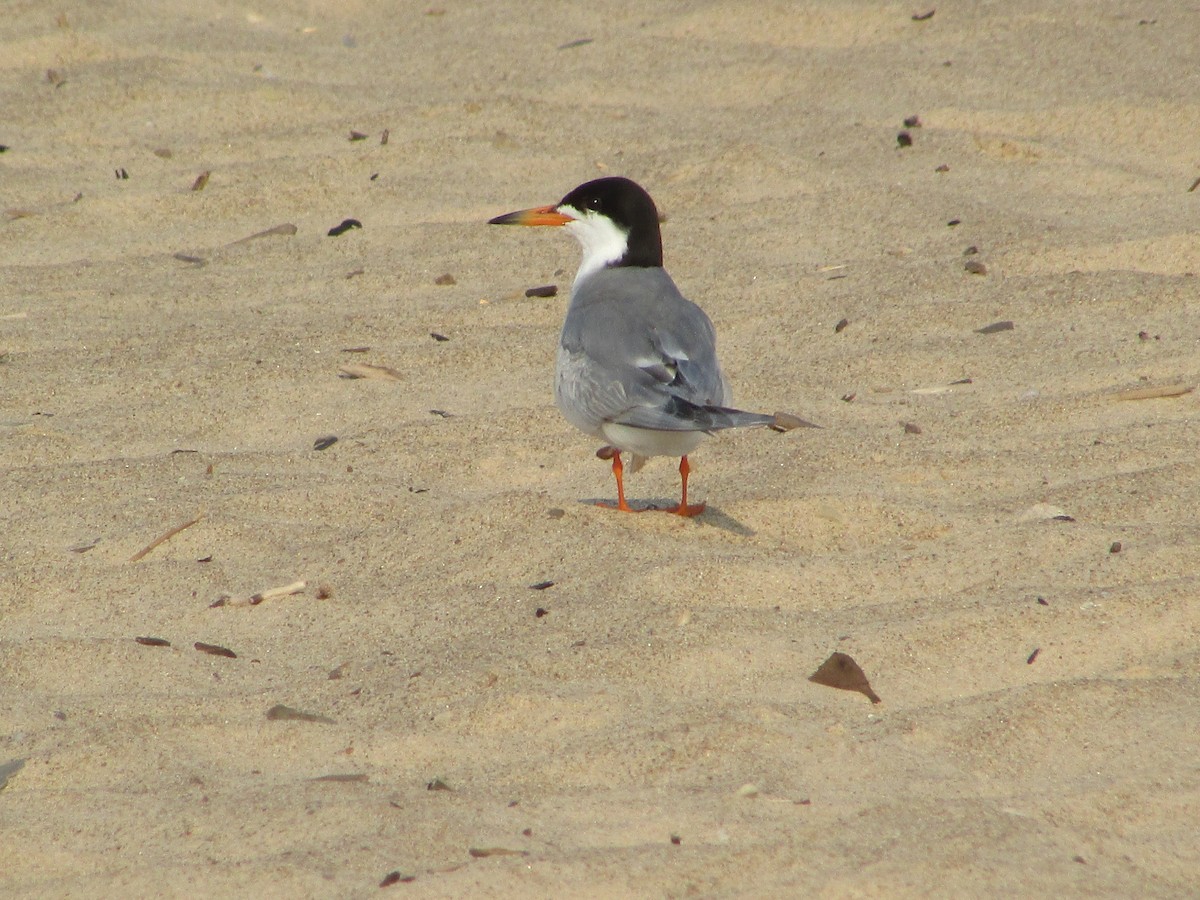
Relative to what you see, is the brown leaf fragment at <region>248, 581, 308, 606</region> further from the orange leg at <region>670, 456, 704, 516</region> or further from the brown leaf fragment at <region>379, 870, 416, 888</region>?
the brown leaf fragment at <region>379, 870, 416, 888</region>

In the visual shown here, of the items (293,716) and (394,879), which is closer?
(394,879)

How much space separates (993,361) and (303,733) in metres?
3.04

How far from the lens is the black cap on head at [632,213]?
194 inches

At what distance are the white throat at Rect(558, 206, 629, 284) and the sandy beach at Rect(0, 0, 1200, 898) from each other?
480 mm

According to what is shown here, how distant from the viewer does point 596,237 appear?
5.07 m

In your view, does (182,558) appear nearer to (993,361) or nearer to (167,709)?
(167,709)

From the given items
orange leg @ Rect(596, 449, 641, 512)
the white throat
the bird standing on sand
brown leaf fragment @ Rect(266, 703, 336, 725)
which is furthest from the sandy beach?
the white throat

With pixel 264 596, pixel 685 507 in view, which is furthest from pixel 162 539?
pixel 685 507

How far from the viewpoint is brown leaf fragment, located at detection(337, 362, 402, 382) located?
5297mm

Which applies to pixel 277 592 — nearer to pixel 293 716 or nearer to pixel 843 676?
pixel 293 716

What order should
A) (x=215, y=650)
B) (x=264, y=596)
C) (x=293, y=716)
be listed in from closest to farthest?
(x=293, y=716), (x=215, y=650), (x=264, y=596)

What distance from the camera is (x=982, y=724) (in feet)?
9.62

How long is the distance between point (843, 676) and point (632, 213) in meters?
2.20

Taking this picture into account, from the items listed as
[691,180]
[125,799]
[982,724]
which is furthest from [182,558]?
[691,180]
